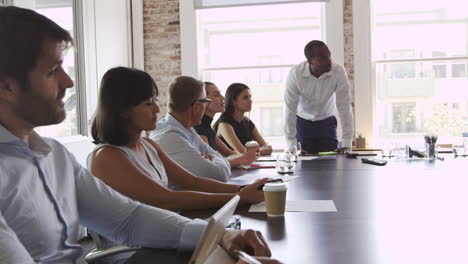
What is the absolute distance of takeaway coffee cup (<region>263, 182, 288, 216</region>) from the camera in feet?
5.23

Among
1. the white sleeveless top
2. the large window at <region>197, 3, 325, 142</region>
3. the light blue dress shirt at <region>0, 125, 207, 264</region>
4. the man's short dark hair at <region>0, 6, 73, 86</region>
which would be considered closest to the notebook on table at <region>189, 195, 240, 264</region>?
the light blue dress shirt at <region>0, 125, 207, 264</region>

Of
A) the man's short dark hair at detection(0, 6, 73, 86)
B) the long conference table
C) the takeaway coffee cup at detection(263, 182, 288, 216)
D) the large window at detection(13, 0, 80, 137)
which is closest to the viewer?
the man's short dark hair at detection(0, 6, 73, 86)

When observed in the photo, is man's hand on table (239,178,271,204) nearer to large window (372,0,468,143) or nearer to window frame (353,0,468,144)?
window frame (353,0,468,144)

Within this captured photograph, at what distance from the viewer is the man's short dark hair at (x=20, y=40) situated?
3.51 ft

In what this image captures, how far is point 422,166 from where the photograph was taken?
2986 mm

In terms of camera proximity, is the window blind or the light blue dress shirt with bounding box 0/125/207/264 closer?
the light blue dress shirt with bounding box 0/125/207/264

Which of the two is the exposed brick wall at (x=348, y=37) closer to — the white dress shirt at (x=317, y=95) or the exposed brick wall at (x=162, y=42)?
the white dress shirt at (x=317, y=95)

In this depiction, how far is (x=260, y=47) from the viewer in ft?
19.8

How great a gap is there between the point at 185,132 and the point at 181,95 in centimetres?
19

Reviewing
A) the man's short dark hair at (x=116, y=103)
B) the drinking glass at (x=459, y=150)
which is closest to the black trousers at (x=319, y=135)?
the drinking glass at (x=459, y=150)

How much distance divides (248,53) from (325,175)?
12.0 ft

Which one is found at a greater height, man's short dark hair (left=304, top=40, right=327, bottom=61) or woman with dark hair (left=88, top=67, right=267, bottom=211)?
man's short dark hair (left=304, top=40, right=327, bottom=61)

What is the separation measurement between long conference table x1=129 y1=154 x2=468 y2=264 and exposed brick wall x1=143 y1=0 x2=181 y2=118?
368 cm

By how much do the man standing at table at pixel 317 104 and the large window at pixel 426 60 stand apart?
165 cm
